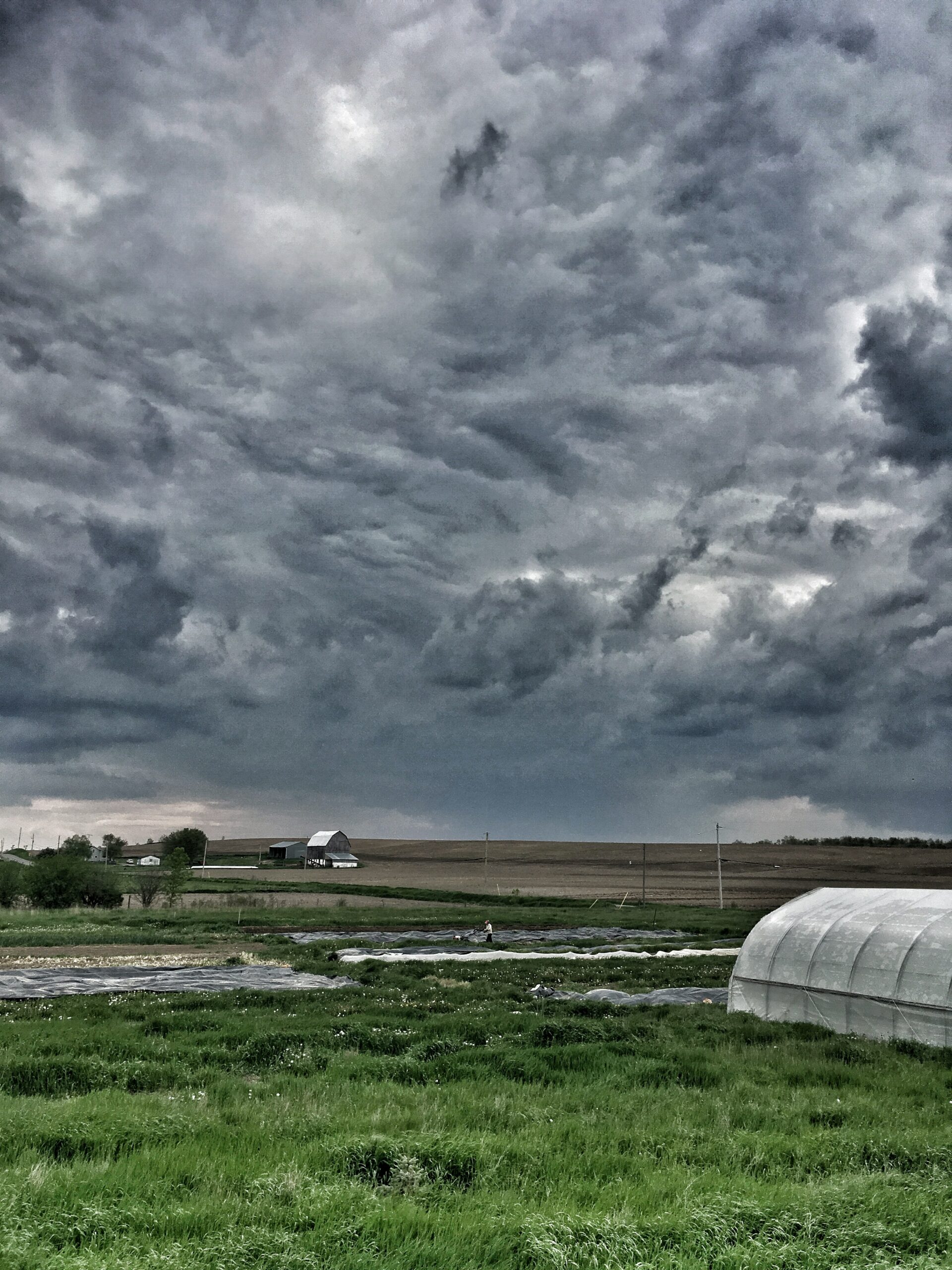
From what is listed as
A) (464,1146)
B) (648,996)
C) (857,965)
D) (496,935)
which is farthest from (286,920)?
(464,1146)

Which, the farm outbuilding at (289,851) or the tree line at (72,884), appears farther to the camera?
the farm outbuilding at (289,851)

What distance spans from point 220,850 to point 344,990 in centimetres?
17290

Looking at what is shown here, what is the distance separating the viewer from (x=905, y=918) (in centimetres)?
2178

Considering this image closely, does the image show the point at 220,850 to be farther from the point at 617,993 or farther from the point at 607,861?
the point at 617,993

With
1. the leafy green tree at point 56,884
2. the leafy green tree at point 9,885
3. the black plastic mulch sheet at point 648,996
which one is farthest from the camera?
the leafy green tree at point 56,884

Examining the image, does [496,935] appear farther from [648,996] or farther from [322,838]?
[322,838]

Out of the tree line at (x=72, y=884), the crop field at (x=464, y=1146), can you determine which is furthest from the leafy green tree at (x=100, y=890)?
the crop field at (x=464, y=1146)

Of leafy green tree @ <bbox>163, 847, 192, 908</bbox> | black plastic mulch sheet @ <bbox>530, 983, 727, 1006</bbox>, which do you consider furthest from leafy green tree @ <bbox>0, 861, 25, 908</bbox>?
black plastic mulch sheet @ <bbox>530, 983, 727, 1006</bbox>

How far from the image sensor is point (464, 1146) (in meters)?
9.30

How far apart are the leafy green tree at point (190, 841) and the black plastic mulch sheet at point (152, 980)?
410 ft

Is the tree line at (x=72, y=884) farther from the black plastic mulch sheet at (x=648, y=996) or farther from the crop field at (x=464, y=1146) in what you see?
the crop field at (x=464, y=1146)

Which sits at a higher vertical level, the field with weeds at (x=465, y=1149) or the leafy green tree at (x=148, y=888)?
the field with weeds at (x=465, y=1149)

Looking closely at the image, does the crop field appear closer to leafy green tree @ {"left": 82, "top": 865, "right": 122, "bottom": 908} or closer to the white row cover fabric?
the white row cover fabric

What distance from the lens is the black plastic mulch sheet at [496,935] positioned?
4719 centimetres
